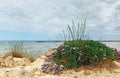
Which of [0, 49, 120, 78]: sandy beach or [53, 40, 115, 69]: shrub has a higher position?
[53, 40, 115, 69]: shrub

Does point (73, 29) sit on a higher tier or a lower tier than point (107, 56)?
higher

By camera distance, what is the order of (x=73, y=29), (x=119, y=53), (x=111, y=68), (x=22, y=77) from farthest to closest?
(x=119, y=53) → (x=73, y=29) → (x=111, y=68) → (x=22, y=77)

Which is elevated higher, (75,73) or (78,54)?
(78,54)

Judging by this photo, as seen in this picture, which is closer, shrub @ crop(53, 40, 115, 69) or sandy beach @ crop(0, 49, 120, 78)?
sandy beach @ crop(0, 49, 120, 78)

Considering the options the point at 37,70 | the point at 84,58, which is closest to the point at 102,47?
the point at 84,58

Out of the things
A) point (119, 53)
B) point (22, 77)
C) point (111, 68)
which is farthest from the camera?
point (119, 53)

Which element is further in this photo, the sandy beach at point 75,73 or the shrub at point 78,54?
the shrub at point 78,54

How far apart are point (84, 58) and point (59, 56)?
2.26ft

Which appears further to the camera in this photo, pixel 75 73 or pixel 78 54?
pixel 78 54

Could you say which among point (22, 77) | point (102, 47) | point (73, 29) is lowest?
point (22, 77)

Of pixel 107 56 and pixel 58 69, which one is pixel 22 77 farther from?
pixel 107 56

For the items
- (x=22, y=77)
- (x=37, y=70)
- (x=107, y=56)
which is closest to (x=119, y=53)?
(x=107, y=56)

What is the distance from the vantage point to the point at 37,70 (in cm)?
655

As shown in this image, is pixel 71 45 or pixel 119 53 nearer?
pixel 71 45
